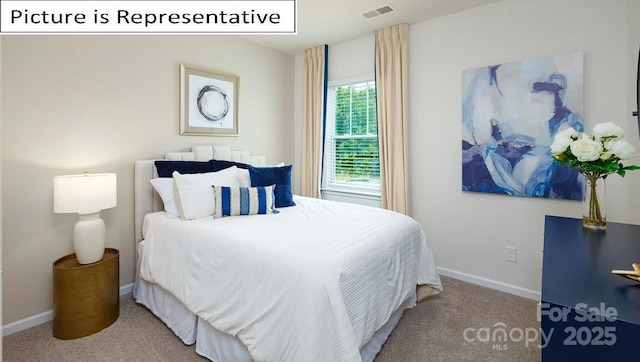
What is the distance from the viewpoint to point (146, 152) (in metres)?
2.78

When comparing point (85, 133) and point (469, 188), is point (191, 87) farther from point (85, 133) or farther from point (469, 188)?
point (469, 188)

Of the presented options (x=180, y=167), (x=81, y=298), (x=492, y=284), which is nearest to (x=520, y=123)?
(x=492, y=284)

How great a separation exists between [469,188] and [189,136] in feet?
9.18

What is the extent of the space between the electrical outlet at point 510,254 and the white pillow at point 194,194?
8.50 ft

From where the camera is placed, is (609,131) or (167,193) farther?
(167,193)

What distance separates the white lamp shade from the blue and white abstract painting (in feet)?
9.97

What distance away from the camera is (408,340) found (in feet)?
6.71

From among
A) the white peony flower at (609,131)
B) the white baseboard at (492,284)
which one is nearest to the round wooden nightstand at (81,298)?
the white baseboard at (492,284)

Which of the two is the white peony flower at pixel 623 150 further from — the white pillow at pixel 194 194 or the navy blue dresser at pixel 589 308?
the white pillow at pixel 194 194

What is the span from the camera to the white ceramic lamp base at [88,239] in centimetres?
210

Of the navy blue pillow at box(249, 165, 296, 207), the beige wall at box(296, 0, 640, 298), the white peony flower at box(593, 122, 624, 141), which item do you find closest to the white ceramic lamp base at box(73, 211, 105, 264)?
the navy blue pillow at box(249, 165, 296, 207)

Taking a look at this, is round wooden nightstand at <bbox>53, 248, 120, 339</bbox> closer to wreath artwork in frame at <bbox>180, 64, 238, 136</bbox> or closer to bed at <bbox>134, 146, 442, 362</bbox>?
bed at <bbox>134, 146, 442, 362</bbox>

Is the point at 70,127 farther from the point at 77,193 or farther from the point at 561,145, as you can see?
the point at 561,145

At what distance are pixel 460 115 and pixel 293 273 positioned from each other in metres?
2.38
